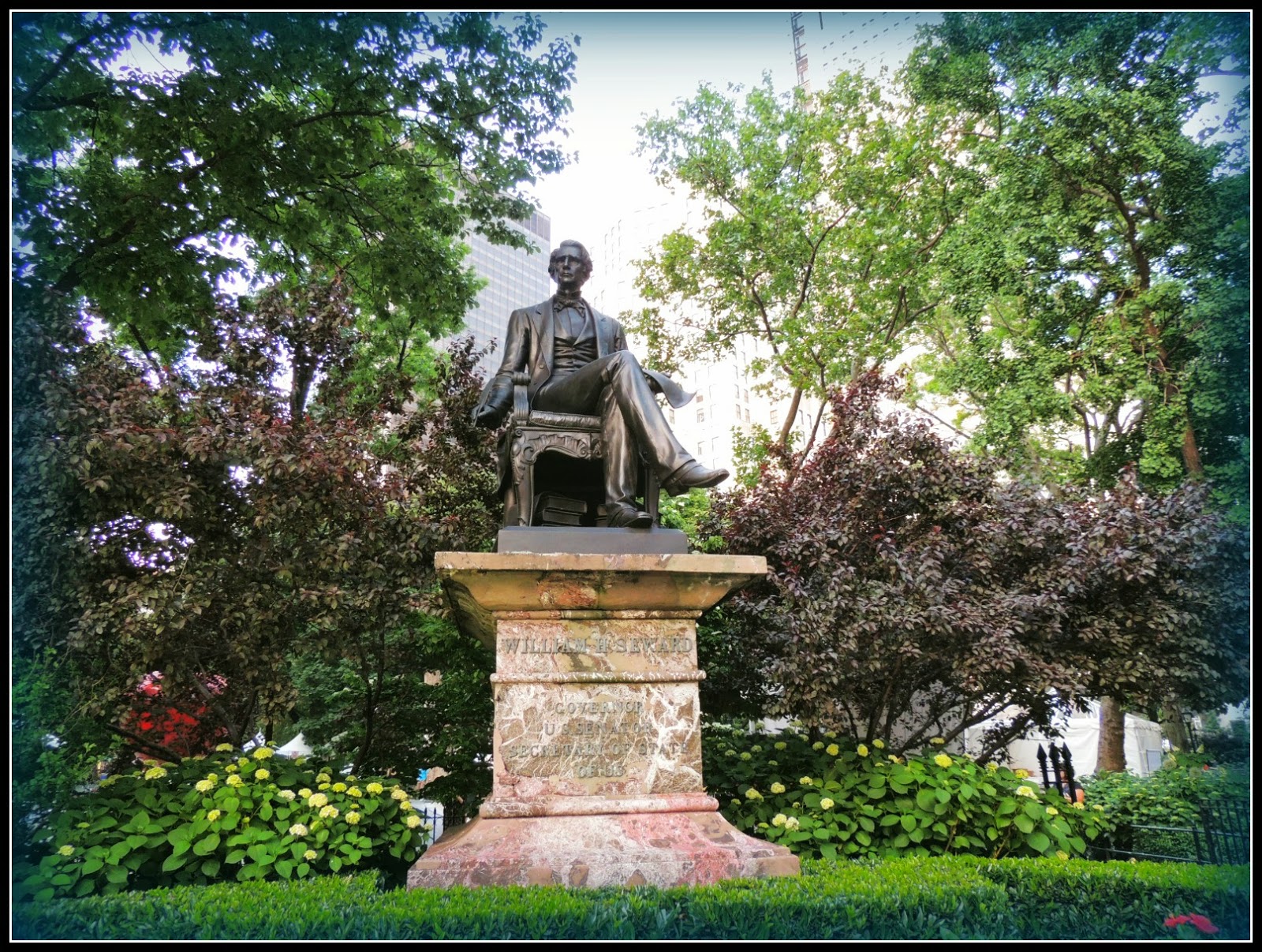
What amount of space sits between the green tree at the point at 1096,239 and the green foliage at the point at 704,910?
4993 millimetres

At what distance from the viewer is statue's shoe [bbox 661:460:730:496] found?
4098mm

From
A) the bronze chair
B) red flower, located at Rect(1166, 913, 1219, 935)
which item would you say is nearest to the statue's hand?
the bronze chair

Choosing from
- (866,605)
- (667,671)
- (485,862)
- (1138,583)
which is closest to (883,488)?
(866,605)

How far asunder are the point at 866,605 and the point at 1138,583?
2229 millimetres

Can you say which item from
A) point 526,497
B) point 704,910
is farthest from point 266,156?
point 704,910

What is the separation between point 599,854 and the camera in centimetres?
371

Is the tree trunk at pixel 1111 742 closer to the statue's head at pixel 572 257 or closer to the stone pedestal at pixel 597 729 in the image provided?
the stone pedestal at pixel 597 729

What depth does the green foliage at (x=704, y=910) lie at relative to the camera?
2.91 metres

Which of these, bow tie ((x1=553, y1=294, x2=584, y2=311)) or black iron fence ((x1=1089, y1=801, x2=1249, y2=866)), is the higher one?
bow tie ((x1=553, y1=294, x2=584, y2=311))

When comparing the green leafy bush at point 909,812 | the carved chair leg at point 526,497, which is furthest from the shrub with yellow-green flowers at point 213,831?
the green leafy bush at point 909,812

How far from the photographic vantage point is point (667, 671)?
13.8 ft

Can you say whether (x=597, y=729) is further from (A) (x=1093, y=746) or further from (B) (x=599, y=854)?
(A) (x=1093, y=746)

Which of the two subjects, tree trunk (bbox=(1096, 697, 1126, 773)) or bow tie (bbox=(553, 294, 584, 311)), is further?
tree trunk (bbox=(1096, 697, 1126, 773))

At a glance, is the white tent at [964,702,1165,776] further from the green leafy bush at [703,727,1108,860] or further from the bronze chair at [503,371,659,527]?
the bronze chair at [503,371,659,527]
